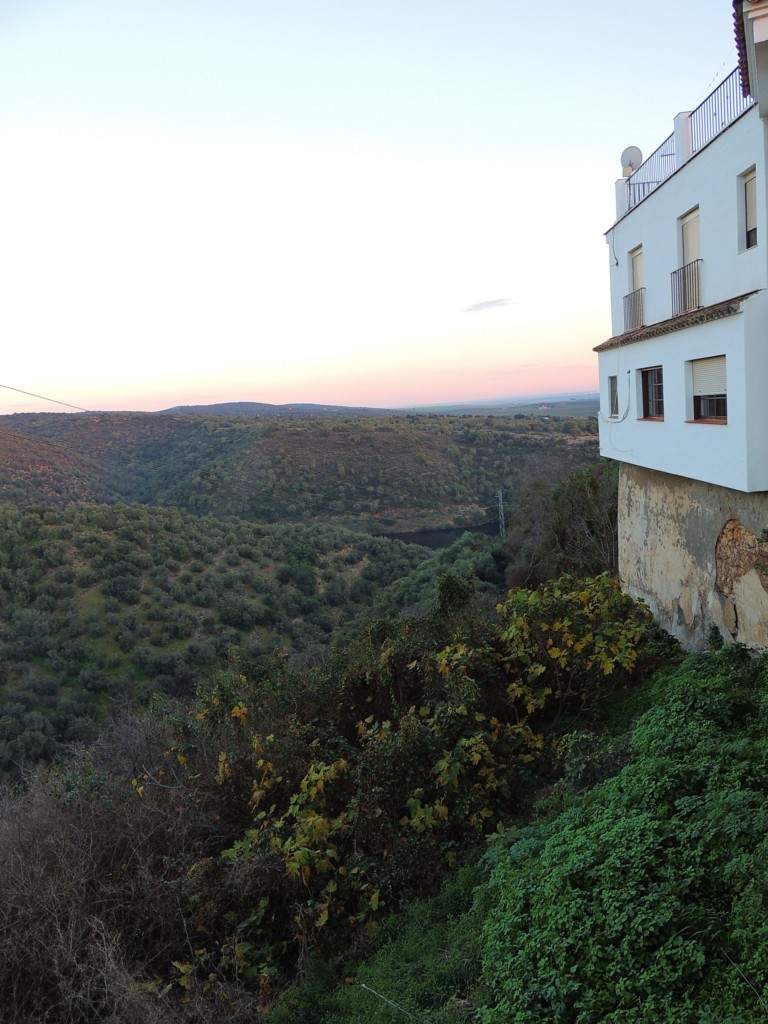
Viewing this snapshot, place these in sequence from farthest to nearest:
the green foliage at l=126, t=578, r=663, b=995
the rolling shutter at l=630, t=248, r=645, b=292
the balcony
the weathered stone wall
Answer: the rolling shutter at l=630, t=248, r=645, b=292
the weathered stone wall
the balcony
the green foliage at l=126, t=578, r=663, b=995

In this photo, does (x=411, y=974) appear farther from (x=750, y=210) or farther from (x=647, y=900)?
(x=750, y=210)

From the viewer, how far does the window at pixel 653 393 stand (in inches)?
407

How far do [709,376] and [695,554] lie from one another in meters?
2.51

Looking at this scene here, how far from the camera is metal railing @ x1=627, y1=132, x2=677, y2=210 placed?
9.65 meters

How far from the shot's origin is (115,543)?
26.9 metres

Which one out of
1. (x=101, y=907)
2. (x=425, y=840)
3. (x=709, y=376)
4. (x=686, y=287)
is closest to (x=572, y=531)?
(x=686, y=287)

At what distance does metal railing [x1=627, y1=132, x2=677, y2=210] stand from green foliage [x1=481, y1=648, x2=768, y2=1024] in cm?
803

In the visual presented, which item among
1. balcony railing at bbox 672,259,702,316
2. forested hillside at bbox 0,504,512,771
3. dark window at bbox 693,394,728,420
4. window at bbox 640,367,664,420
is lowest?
forested hillside at bbox 0,504,512,771

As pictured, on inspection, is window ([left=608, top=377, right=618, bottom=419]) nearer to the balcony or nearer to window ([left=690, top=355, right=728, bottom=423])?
the balcony

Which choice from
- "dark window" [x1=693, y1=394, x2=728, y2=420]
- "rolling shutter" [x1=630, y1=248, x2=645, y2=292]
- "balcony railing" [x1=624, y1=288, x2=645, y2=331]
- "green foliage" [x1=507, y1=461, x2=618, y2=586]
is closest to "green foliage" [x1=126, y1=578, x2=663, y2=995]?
"dark window" [x1=693, y1=394, x2=728, y2=420]

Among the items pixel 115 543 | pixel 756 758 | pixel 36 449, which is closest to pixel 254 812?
pixel 756 758

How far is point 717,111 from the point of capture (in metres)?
8.11

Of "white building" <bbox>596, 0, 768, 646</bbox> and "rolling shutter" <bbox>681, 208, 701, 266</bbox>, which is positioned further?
"rolling shutter" <bbox>681, 208, 701, 266</bbox>

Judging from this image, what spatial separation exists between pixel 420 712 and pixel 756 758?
3660 millimetres
